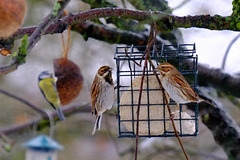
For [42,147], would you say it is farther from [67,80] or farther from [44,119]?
[67,80]

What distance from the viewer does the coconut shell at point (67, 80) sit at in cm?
427

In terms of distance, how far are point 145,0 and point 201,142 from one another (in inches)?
108

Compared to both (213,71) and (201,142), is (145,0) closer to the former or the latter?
(213,71)

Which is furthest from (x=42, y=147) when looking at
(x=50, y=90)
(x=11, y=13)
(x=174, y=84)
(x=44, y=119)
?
(x=11, y=13)

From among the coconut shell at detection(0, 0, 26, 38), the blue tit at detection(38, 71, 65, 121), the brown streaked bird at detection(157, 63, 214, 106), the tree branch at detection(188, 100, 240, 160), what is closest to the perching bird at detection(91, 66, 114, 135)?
the brown streaked bird at detection(157, 63, 214, 106)

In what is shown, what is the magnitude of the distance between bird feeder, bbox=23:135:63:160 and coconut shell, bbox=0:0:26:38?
263cm

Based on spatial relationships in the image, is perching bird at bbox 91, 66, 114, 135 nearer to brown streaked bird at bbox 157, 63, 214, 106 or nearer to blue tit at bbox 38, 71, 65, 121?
brown streaked bird at bbox 157, 63, 214, 106

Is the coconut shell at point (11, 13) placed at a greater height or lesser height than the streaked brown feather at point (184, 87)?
greater

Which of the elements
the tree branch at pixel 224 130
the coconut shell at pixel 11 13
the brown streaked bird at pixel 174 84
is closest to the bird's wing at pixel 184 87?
the brown streaked bird at pixel 174 84

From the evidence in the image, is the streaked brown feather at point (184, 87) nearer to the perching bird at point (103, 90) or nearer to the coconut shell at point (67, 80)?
the perching bird at point (103, 90)

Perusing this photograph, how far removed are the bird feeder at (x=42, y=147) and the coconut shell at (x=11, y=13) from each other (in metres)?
2.63

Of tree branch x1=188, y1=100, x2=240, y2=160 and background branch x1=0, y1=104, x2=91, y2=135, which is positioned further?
background branch x1=0, y1=104, x2=91, y2=135

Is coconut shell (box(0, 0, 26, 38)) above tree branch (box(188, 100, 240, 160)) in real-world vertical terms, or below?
above

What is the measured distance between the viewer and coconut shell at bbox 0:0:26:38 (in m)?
2.56
